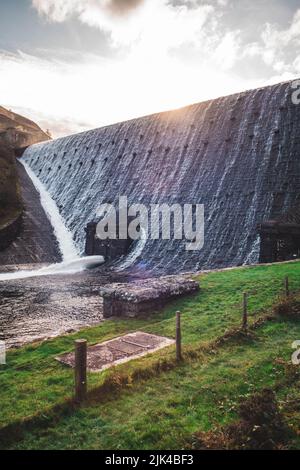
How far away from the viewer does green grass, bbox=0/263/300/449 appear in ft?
17.0

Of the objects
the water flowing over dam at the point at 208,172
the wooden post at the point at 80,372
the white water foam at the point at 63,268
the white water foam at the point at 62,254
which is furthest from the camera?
the white water foam at the point at 62,254

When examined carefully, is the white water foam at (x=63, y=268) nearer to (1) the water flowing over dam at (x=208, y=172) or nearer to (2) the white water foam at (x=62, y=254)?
(2) the white water foam at (x=62, y=254)

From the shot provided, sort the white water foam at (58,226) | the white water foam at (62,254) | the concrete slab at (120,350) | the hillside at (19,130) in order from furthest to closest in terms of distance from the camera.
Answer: the hillside at (19,130) < the white water foam at (58,226) < the white water foam at (62,254) < the concrete slab at (120,350)

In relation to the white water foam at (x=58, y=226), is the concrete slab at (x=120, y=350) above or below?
below

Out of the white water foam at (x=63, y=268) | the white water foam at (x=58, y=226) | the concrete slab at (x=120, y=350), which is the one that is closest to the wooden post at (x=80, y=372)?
the concrete slab at (x=120, y=350)

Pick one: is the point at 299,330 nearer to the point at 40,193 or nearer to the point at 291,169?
the point at 291,169

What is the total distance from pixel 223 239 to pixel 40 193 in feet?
96.2

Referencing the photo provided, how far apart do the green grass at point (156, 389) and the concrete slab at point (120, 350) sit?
0.35 meters

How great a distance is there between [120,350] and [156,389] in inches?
85.7

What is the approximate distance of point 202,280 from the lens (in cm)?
1480

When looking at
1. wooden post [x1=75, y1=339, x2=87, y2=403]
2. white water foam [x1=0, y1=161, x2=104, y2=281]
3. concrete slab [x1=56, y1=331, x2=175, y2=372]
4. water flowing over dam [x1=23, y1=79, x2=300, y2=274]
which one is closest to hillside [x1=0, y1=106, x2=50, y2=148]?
white water foam [x1=0, y1=161, x2=104, y2=281]

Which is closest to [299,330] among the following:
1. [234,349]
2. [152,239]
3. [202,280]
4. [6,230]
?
[234,349]

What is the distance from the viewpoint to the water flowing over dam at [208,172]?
2332 centimetres
